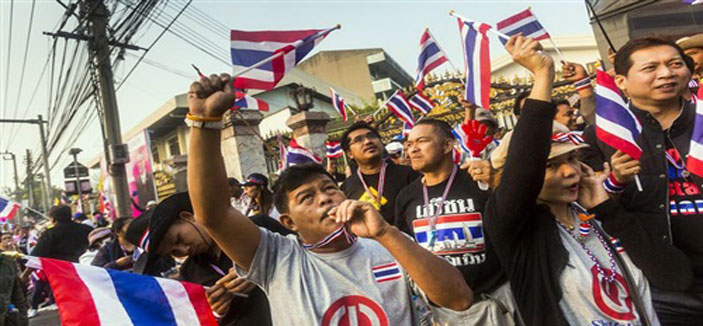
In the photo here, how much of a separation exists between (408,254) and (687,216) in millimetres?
1383

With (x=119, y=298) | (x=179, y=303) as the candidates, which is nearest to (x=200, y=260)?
(x=179, y=303)

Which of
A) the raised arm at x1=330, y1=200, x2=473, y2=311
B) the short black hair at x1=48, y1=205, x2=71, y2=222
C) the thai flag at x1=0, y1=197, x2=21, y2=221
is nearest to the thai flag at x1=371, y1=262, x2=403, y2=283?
the raised arm at x1=330, y1=200, x2=473, y2=311

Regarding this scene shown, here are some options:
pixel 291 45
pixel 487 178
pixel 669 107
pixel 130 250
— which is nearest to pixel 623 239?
pixel 487 178

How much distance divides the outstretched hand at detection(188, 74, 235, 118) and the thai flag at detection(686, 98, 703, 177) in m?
1.87

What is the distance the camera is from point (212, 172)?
1631mm

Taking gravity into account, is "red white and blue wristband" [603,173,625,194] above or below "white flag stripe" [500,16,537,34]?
below

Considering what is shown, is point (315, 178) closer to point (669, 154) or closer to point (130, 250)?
point (669, 154)

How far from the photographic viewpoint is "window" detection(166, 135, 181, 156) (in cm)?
2526

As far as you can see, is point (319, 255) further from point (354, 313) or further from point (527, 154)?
point (527, 154)

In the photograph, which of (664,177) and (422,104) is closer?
(664,177)

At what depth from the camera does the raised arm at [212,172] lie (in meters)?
1.60

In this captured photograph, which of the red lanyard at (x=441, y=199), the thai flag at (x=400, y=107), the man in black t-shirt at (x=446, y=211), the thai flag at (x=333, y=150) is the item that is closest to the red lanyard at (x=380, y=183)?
the man in black t-shirt at (x=446, y=211)

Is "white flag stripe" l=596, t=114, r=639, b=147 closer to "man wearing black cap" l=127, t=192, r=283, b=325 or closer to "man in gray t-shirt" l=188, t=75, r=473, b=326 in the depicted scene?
"man in gray t-shirt" l=188, t=75, r=473, b=326

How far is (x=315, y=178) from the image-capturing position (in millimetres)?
1900
